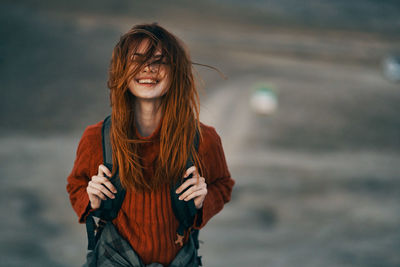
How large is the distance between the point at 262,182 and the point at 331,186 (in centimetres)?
208

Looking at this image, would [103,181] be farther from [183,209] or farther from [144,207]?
[183,209]

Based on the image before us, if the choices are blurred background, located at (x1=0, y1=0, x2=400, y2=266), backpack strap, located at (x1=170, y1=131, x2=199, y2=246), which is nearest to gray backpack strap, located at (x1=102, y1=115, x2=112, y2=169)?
backpack strap, located at (x1=170, y1=131, x2=199, y2=246)

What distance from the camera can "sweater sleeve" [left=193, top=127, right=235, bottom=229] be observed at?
185 cm

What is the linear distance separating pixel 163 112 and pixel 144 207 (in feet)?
1.48

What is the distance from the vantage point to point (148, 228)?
1837mm

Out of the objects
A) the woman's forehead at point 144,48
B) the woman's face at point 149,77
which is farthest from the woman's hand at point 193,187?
the woman's forehead at point 144,48

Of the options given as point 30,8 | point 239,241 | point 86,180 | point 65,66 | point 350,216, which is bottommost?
point 86,180

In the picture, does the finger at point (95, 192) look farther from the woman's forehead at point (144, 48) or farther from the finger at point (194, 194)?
the woman's forehead at point (144, 48)

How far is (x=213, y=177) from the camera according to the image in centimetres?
200

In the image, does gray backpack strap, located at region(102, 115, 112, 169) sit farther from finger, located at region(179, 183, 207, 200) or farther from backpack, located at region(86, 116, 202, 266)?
finger, located at region(179, 183, 207, 200)

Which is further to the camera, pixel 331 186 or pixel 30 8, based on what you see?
pixel 30 8

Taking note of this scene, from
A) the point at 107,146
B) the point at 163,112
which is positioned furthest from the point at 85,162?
the point at 163,112

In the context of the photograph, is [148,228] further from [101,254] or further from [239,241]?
[239,241]

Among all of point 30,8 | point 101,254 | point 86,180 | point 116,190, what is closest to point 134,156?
point 116,190
